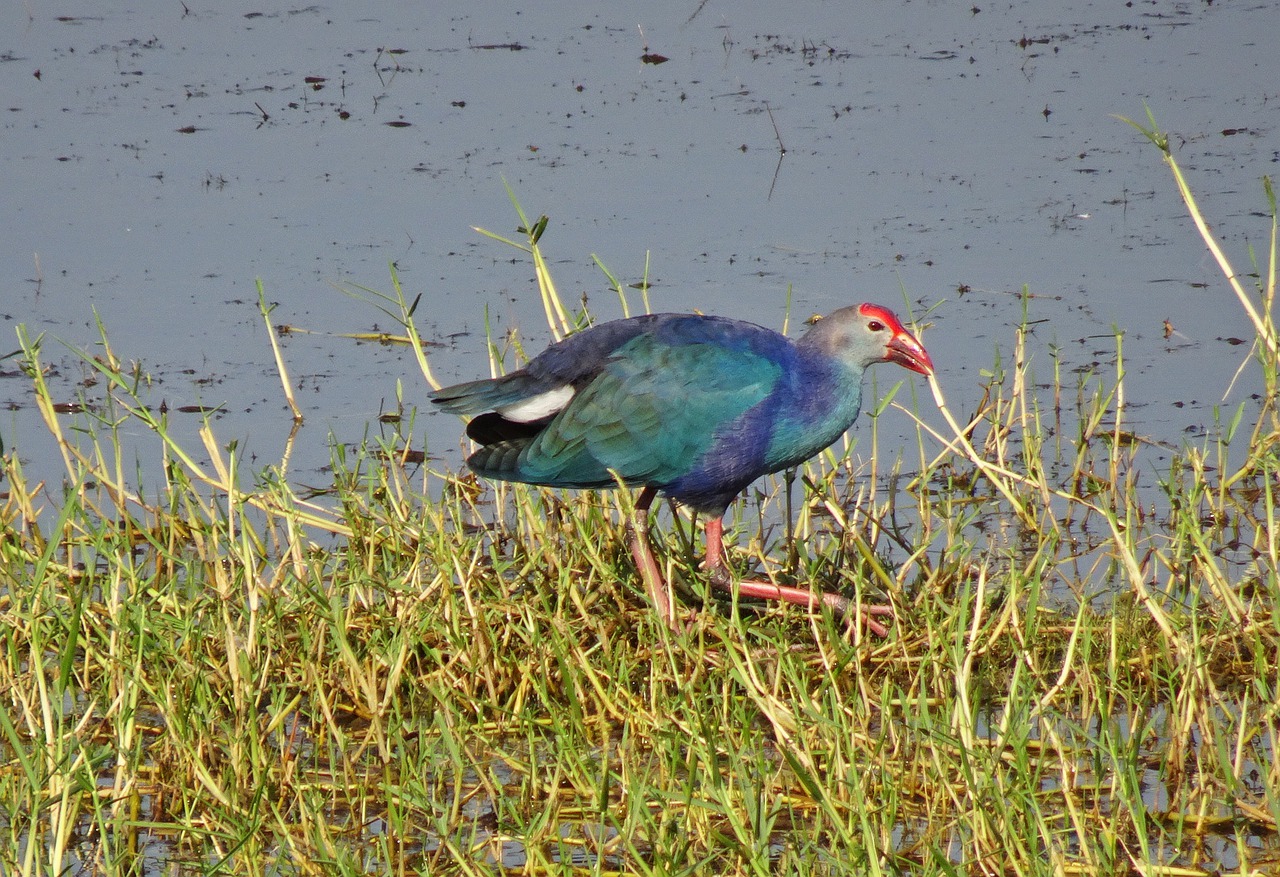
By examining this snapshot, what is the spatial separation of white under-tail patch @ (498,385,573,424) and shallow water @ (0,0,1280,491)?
3.61 feet

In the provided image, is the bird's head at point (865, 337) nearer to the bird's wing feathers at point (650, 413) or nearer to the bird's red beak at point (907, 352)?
the bird's red beak at point (907, 352)

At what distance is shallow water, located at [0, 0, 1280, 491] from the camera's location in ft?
19.6

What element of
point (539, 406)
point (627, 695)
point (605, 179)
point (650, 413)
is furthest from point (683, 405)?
point (605, 179)

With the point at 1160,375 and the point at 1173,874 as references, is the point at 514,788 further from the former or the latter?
the point at 1160,375

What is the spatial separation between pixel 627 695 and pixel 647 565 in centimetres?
41

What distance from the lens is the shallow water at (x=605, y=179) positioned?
19.6ft

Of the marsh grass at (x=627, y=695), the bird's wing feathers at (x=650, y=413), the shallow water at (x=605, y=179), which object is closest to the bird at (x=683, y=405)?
the bird's wing feathers at (x=650, y=413)

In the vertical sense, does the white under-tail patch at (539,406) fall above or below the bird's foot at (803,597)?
above

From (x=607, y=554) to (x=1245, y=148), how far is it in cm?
467

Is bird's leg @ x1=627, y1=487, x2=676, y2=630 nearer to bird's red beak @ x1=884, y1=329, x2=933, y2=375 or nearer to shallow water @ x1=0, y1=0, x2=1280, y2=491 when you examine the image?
bird's red beak @ x1=884, y1=329, x2=933, y2=375

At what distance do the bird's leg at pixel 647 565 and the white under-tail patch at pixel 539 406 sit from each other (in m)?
0.31

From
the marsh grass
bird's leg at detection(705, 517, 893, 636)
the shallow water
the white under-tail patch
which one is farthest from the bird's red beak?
the shallow water

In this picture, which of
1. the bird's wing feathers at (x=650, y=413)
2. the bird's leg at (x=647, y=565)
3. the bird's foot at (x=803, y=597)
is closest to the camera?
the bird's leg at (x=647, y=565)

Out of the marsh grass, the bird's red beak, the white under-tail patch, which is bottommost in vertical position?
the marsh grass
